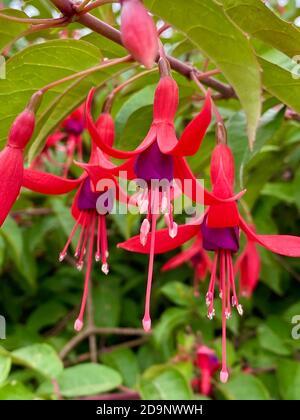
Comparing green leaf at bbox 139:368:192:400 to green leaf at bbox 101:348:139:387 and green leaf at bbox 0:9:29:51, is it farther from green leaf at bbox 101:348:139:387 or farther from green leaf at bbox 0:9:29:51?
green leaf at bbox 0:9:29:51

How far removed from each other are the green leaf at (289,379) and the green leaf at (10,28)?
35.9 inches

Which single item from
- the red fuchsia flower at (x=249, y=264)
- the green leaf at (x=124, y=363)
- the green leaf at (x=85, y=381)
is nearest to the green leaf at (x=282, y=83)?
the red fuchsia flower at (x=249, y=264)

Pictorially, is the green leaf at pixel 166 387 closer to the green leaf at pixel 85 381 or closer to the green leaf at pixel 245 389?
the green leaf at pixel 85 381

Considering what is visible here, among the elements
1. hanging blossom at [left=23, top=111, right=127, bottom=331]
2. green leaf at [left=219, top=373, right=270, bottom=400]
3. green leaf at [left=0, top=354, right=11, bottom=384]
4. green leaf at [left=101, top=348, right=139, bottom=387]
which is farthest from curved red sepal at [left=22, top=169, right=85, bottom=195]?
green leaf at [left=101, top=348, right=139, bottom=387]

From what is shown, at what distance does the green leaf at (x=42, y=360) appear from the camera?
1.05 meters

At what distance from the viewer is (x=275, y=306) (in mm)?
1702

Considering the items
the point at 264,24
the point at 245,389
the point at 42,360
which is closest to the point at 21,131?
the point at 264,24

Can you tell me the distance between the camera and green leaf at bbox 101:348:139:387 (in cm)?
147

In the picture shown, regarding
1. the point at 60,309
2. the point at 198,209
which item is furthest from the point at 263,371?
the point at 198,209

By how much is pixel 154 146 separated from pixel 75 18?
0.16m

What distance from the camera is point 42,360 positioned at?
1.08 m

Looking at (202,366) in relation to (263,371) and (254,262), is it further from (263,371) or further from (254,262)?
(254,262)
